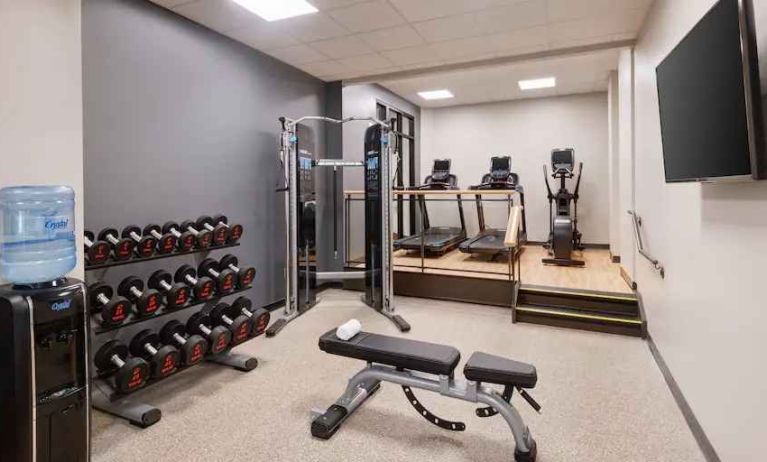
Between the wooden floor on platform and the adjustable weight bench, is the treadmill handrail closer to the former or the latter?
the wooden floor on platform

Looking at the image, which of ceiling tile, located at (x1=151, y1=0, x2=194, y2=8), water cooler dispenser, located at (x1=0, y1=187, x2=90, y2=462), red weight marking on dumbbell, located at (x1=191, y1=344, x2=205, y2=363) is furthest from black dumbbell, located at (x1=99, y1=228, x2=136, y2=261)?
ceiling tile, located at (x1=151, y1=0, x2=194, y2=8)

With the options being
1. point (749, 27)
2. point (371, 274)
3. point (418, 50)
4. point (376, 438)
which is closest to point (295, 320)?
point (371, 274)

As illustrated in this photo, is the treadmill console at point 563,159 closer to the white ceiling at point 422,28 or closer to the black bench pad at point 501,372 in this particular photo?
the white ceiling at point 422,28

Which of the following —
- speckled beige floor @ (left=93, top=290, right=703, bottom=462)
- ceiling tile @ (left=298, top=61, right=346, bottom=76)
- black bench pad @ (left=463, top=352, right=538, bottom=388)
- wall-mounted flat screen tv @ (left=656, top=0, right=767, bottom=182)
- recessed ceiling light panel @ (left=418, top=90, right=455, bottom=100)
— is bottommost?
speckled beige floor @ (left=93, top=290, right=703, bottom=462)

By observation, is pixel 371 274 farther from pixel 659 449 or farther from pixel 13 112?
pixel 13 112

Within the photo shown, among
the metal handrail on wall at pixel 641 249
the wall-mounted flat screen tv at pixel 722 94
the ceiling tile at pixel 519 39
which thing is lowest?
the metal handrail on wall at pixel 641 249

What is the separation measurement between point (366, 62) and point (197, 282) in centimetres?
334

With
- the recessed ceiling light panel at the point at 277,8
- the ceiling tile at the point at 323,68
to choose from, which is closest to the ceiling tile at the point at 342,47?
the ceiling tile at the point at 323,68

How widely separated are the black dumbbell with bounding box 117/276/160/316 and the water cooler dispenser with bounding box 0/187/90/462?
2.46 ft

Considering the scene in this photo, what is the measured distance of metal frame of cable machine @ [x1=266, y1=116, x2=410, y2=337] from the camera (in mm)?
4512

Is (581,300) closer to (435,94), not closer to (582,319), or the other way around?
(582,319)

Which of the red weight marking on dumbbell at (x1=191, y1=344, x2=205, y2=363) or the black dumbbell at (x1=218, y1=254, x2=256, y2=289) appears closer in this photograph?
the red weight marking on dumbbell at (x1=191, y1=344, x2=205, y2=363)

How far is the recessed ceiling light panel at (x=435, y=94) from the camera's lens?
774 centimetres

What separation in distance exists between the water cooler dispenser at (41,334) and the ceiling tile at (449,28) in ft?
10.8
